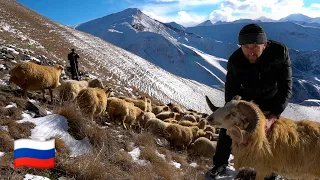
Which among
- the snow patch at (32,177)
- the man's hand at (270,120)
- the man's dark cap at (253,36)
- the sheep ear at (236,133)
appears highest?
the man's dark cap at (253,36)

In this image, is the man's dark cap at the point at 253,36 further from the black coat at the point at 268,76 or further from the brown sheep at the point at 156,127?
the brown sheep at the point at 156,127

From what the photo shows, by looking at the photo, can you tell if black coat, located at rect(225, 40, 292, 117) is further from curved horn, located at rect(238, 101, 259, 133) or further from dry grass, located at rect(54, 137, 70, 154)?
dry grass, located at rect(54, 137, 70, 154)

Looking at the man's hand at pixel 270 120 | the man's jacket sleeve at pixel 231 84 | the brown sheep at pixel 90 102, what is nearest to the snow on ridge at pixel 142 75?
the brown sheep at pixel 90 102

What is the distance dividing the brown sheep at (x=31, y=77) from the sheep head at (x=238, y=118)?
6708 millimetres

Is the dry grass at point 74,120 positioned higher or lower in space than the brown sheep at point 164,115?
higher

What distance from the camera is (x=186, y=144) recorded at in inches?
385

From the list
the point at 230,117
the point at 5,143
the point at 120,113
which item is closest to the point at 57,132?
the point at 5,143

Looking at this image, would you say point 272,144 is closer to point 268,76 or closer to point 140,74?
point 268,76

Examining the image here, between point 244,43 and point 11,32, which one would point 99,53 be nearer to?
point 11,32

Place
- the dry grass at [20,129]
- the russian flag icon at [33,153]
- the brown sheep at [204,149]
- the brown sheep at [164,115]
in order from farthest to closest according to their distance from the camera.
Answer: the brown sheep at [164,115]
the brown sheep at [204,149]
the dry grass at [20,129]
the russian flag icon at [33,153]

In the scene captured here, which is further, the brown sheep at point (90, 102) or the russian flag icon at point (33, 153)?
the brown sheep at point (90, 102)

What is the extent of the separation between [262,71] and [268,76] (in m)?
0.15

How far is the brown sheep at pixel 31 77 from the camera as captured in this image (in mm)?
9562

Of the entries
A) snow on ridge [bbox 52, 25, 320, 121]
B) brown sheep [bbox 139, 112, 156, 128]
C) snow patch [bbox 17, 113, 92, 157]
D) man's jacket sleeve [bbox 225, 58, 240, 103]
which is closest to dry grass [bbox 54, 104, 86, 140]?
snow patch [bbox 17, 113, 92, 157]
